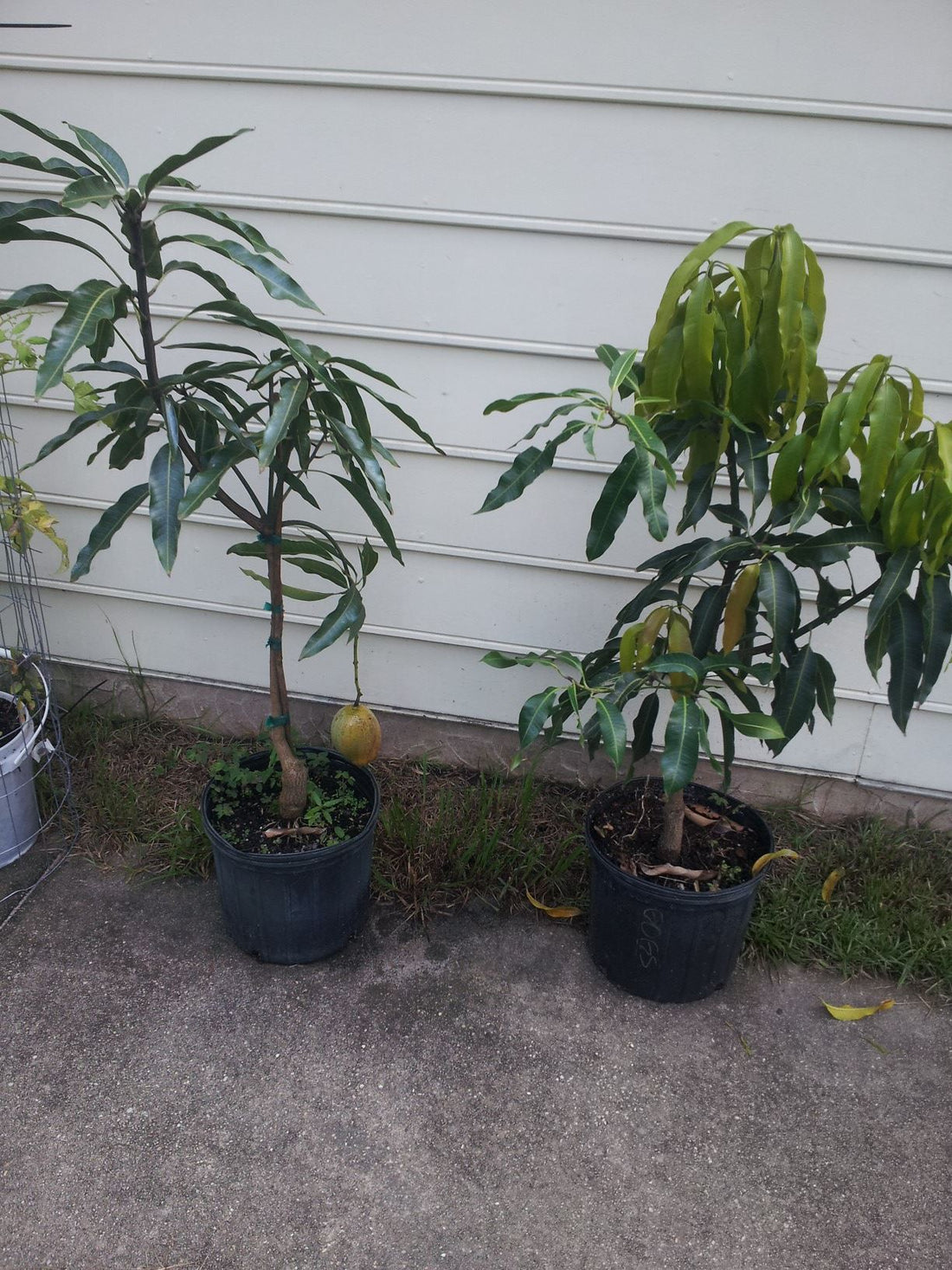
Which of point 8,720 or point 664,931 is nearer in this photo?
point 664,931

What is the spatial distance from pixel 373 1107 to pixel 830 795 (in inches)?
60.8

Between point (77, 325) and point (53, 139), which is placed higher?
point (53, 139)

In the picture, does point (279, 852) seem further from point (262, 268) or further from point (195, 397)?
point (262, 268)

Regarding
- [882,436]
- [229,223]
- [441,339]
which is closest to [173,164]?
[229,223]

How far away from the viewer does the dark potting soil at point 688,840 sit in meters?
2.16

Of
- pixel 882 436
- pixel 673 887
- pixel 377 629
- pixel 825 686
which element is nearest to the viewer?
pixel 882 436

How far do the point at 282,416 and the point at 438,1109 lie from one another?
142cm

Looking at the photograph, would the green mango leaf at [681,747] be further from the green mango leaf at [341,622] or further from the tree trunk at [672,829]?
the green mango leaf at [341,622]

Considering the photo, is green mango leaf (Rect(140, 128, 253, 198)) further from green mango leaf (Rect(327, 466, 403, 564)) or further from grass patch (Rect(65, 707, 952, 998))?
grass patch (Rect(65, 707, 952, 998))

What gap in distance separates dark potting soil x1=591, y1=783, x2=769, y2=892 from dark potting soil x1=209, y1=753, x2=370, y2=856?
2.01 ft

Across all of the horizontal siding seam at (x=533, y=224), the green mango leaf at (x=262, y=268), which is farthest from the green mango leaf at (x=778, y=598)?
the green mango leaf at (x=262, y=268)

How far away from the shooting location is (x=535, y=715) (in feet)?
6.08

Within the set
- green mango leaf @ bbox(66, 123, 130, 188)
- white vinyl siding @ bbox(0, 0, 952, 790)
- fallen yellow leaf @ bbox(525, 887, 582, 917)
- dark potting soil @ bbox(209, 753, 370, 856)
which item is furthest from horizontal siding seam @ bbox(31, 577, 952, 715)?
green mango leaf @ bbox(66, 123, 130, 188)

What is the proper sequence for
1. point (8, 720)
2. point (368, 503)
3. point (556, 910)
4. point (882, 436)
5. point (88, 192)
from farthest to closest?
point (8, 720), point (556, 910), point (368, 503), point (882, 436), point (88, 192)
